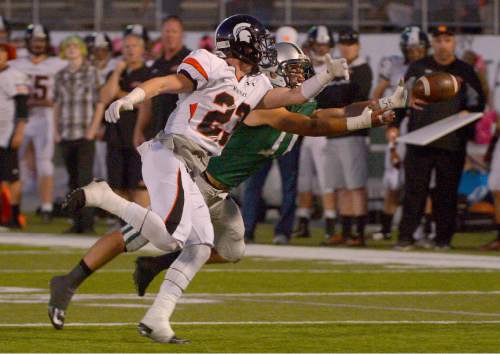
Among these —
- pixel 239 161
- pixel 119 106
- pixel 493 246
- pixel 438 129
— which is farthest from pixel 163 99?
pixel 119 106

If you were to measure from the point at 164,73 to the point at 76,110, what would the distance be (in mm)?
2500

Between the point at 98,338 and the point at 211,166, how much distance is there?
1546mm

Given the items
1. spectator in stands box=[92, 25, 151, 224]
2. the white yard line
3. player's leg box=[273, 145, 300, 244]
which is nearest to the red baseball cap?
spectator in stands box=[92, 25, 151, 224]

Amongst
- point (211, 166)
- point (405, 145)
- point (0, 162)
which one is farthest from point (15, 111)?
point (211, 166)

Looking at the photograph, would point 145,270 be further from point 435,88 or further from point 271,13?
point 271,13

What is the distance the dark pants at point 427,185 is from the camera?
12.1 m

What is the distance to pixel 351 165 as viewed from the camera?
12.6 meters

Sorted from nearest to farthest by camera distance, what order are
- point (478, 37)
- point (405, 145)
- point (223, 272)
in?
point (223, 272) → point (405, 145) → point (478, 37)

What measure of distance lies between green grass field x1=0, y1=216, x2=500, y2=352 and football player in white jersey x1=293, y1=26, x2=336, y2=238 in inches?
85.1

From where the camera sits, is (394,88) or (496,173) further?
(394,88)

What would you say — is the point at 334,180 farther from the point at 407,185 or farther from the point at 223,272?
the point at 223,272

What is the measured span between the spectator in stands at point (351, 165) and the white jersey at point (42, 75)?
3525mm

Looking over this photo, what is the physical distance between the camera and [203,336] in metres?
6.84

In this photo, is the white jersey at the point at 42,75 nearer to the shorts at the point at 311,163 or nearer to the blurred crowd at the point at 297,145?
the blurred crowd at the point at 297,145
